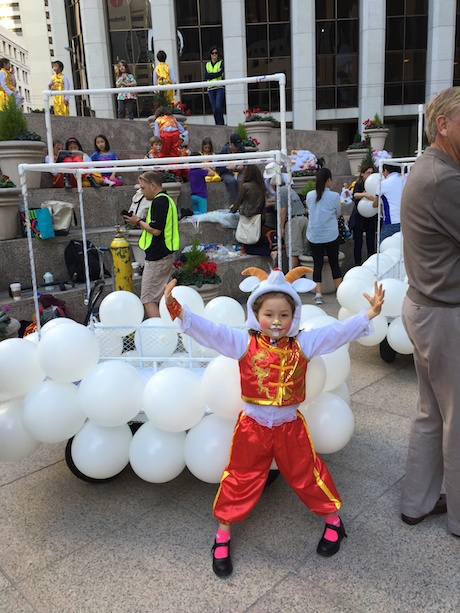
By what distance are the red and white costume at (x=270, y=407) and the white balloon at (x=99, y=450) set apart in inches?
30.1

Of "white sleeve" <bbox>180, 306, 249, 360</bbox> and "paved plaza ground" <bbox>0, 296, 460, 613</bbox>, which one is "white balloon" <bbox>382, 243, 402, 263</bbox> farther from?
"white sleeve" <bbox>180, 306, 249, 360</bbox>

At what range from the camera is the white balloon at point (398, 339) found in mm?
4875

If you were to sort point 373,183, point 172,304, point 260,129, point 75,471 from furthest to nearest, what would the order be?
point 260,129 → point 373,183 → point 75,471 → point 172,304

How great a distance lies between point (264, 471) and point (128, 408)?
867 mm

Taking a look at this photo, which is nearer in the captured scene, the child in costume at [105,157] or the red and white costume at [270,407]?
the red and white costume at [270,407]

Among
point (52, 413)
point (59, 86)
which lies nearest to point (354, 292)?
point (52, 413)

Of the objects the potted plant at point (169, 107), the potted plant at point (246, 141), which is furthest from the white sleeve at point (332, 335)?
the potted plant at point (169, 107)

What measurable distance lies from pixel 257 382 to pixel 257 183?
18.6 ft

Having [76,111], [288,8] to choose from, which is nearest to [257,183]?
[288,8]

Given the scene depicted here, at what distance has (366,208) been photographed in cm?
863

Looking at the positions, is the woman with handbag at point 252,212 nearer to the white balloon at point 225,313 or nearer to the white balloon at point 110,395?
the white balloon at point 225,313

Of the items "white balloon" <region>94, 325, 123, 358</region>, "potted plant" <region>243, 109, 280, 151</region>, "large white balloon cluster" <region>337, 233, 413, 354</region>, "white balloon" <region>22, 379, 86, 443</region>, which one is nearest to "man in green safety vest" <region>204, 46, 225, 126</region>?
"potted plant" <region>243, 109, 280, 151</region>

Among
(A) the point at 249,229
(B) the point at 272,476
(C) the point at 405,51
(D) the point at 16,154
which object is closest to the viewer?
(B) the point at 272,476

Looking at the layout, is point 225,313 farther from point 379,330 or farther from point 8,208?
point 8,208
